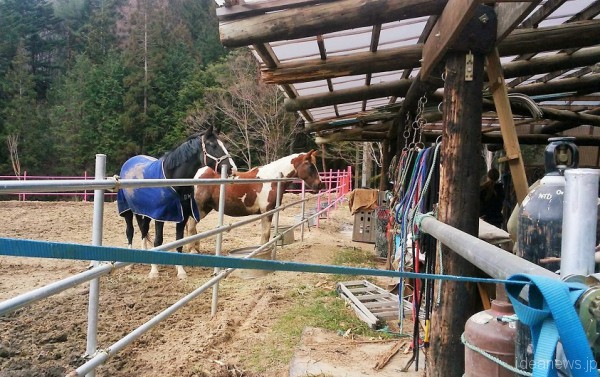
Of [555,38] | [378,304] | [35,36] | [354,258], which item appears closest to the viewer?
[555,38]

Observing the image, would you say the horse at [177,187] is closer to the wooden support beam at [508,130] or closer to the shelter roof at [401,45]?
the shelter roof at [401,45]

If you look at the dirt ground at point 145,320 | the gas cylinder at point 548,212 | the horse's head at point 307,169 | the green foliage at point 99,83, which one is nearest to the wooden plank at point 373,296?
the dirt ground at point 145,320

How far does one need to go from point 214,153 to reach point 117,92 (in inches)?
1270

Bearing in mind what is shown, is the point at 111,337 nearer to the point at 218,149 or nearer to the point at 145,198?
the point at 145,198

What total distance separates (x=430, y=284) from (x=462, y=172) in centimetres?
76

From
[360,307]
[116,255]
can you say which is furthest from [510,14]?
[360,307]

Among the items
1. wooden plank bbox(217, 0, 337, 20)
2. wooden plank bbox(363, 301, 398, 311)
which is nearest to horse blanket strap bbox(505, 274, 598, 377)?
wooden plank bbox(217, 0, 337, 20)

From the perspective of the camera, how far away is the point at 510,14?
2.36 m

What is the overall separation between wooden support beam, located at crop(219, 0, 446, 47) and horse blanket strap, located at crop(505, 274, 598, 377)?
7.68 ft

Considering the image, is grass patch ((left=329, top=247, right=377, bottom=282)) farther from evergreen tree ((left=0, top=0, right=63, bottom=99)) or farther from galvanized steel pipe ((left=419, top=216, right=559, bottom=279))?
evergreen tree ((left=0, top=0, right=63, bottom=99))

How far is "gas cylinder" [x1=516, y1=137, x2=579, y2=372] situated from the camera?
1.22 metres

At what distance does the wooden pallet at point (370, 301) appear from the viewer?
13.2ft

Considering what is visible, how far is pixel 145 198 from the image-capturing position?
5883 millimetres

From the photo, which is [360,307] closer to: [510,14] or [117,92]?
[510,14]
